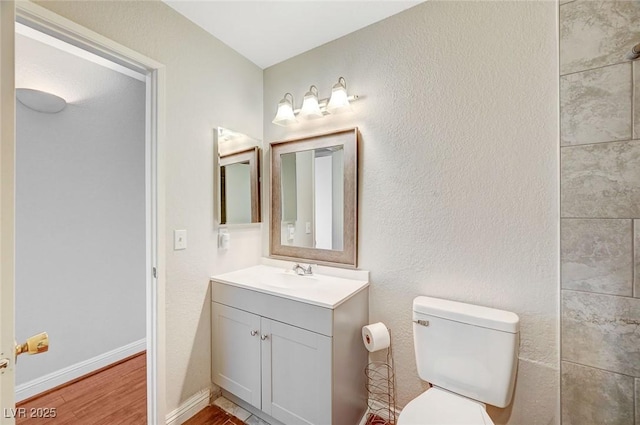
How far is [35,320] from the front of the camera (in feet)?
6.07

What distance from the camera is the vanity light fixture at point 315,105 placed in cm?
170

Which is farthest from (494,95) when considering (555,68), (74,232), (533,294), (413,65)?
(74,232)

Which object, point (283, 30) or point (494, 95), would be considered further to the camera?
point (283, 30)

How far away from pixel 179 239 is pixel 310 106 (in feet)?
3.80

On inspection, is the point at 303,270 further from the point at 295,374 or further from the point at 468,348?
the point at 468,348

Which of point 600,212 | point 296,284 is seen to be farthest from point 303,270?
point 600,212

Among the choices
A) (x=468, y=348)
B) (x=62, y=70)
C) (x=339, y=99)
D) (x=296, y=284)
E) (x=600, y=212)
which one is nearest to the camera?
(x=600, y=212)

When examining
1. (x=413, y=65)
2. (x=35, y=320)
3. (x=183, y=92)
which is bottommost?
(x=35, y=320)

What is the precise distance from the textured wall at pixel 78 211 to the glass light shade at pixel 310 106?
1563 mm

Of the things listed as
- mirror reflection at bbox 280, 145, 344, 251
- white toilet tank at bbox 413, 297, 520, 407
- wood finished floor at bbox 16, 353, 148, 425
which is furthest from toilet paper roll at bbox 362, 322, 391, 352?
wood finished floor at bbox 16, 353, 148, 425

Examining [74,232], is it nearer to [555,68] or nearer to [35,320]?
[35,320]

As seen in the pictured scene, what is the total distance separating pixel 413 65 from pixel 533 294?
1.34 meters

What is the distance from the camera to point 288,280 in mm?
1872

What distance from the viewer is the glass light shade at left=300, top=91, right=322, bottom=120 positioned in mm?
1789
